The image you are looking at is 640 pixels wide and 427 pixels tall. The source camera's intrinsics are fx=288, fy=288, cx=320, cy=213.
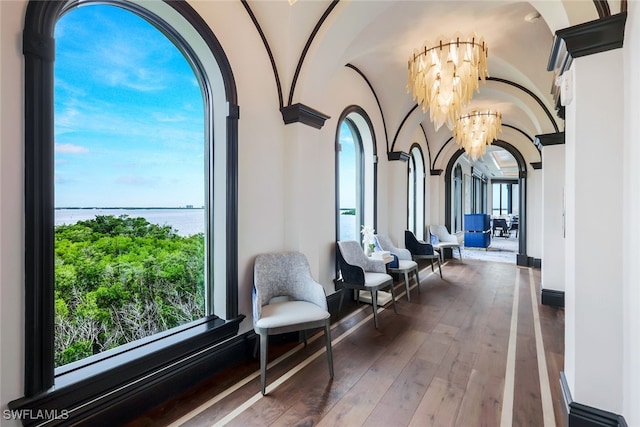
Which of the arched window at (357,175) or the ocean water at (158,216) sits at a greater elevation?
the arched window at (357,175)

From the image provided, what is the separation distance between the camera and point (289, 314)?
222 centimetres

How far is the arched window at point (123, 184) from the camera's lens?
1452mm

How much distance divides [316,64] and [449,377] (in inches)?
116

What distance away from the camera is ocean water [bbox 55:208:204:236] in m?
1.72

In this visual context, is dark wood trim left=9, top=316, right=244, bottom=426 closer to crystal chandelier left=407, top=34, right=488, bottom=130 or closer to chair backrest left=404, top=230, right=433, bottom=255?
crystal chandelier left=407, top=34, right=488, bottom=130

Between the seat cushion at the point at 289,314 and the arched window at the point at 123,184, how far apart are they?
380mm

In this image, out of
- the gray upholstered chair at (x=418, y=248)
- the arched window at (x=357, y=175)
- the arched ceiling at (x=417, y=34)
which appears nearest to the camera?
the arched ceiling at (x=417, y=34)

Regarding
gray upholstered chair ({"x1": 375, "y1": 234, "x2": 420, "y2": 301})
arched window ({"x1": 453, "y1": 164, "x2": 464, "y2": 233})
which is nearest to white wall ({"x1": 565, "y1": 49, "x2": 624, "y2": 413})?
gray upholstered chair ({"x1": 375, "y1": 234, "x2": 420, "y2": 301})

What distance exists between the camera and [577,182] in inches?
63.7

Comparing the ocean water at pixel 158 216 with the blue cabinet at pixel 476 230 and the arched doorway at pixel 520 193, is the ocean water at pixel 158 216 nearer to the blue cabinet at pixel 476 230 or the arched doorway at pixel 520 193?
the arched doorway at pixel 520 193

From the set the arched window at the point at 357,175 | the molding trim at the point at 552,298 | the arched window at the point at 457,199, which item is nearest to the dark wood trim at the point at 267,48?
the arched window at the point at 357,175


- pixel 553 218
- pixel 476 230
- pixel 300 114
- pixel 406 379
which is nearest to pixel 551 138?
pixel 553 218

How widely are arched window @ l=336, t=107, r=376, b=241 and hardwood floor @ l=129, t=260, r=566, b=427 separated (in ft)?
4.77

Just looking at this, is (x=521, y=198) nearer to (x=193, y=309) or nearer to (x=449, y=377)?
(x=449, y=377)
